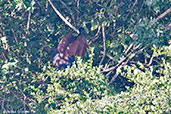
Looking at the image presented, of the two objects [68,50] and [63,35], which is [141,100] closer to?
[68,50]

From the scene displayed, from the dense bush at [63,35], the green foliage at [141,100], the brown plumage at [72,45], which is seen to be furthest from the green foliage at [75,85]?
the brown plumage at [72,45]

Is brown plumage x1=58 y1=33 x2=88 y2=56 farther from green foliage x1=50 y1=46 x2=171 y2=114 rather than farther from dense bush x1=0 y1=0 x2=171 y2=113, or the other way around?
green foliage x1=50 y1=46 x2=171 y2=114

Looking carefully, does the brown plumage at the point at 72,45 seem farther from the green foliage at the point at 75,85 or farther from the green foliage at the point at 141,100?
the green foliage at the point at 141,100

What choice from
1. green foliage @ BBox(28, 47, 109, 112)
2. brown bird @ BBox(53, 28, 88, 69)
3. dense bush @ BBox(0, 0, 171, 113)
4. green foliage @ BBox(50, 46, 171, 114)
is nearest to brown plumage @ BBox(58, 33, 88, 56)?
brown bird @ BBox(53, 28, 88, 69)

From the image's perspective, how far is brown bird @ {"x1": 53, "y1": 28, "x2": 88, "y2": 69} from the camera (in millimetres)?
3814

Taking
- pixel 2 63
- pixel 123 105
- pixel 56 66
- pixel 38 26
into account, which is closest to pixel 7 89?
pixel 2 63

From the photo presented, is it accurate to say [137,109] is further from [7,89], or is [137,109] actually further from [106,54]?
[7,89]

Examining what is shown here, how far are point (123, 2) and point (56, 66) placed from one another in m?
1.15

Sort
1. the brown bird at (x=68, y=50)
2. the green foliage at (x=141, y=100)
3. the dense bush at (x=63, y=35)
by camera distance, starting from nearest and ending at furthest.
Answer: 1. the green foliage at (x=141, y=100)
2. the dense bush at (x=63, y=35)
3. the brown bird at (x=68, y=50)

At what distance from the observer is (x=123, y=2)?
3.75 meters

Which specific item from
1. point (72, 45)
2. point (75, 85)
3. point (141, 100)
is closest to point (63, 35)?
point (72, 45)

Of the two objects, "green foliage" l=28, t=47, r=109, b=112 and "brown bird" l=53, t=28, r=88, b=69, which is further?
"brown bird" l=53, t=28, r=88, b=69

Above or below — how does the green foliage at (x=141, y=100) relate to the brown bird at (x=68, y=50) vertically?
below

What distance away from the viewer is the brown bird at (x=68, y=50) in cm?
381
